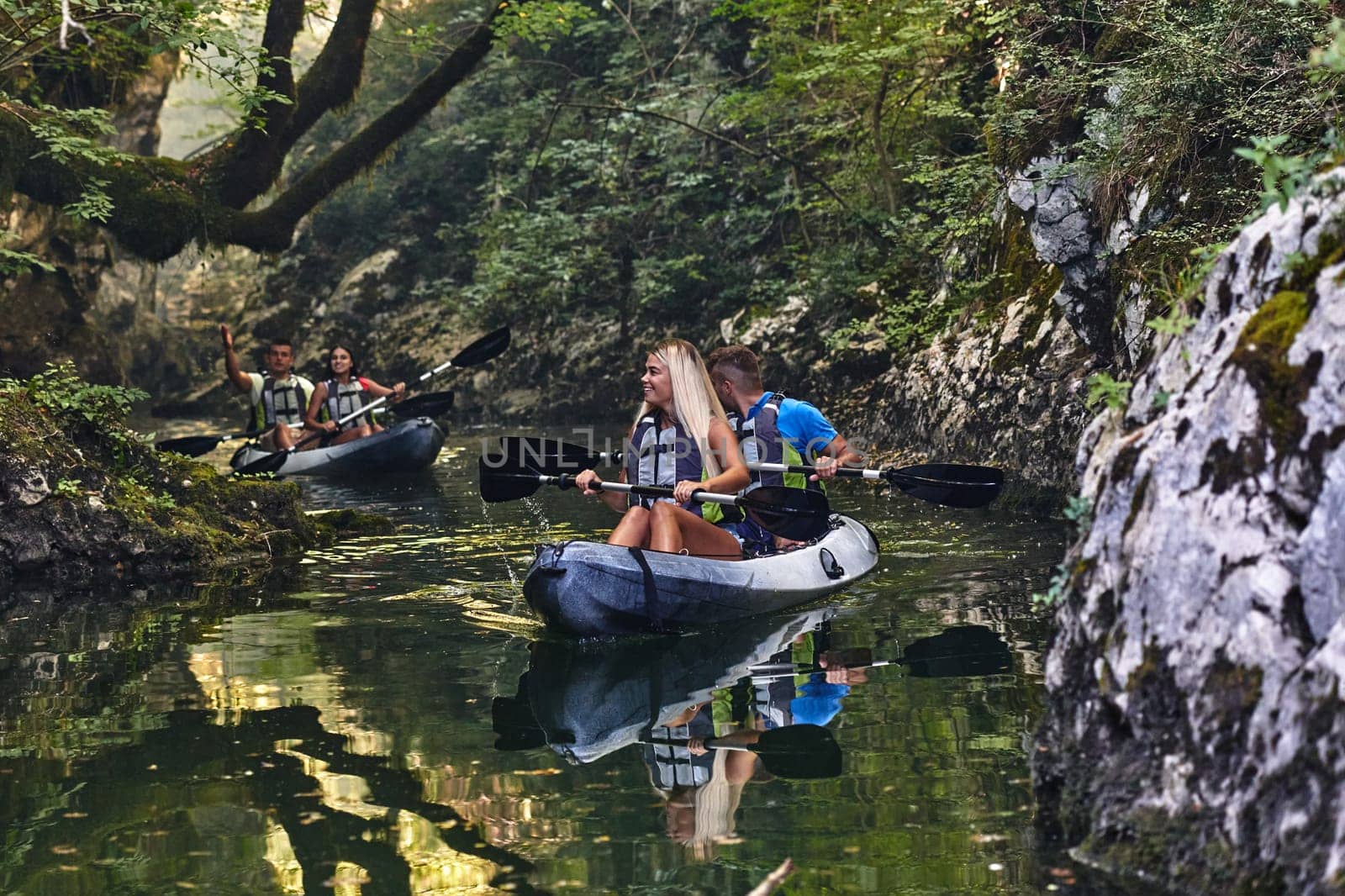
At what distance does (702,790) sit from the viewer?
173 inches

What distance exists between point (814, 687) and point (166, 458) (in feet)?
18.8

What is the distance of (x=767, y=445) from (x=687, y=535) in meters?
1.04

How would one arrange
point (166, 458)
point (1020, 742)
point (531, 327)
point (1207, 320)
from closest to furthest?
point (1207, 320)
point (1020, 742)
point (166, 458)
point (531, 327)

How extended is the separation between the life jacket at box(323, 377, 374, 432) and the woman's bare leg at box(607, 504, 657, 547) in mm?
8619

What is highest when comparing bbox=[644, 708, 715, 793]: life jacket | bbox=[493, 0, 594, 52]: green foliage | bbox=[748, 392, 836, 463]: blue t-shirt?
bbox=[493, 0, 594, 52]: green foliage

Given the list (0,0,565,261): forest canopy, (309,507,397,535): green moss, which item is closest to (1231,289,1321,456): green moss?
(309,507,397,535): green moss

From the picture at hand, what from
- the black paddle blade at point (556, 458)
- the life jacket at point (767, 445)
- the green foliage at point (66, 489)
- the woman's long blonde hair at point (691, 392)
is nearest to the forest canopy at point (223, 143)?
the green foliage at point (66, 489)

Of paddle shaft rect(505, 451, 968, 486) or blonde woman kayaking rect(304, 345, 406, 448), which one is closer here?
paddle shaft rect(505, 451, 968, 486)

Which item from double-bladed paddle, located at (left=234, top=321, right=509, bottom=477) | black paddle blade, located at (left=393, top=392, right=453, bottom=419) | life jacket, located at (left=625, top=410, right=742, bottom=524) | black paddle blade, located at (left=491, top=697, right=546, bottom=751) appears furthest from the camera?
black paddle blade, located at (left=393, top=392, right=453, bottom=419)

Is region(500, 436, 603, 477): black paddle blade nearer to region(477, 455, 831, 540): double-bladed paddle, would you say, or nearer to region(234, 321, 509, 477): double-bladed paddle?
region(477, 455, 831, 540): double-bladed paddle

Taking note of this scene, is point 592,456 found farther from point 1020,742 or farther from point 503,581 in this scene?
point 1020,742

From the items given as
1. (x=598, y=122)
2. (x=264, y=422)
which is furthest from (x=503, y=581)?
(x=598, y=122)

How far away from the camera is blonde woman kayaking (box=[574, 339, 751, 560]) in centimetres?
707

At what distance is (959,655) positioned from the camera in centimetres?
620
